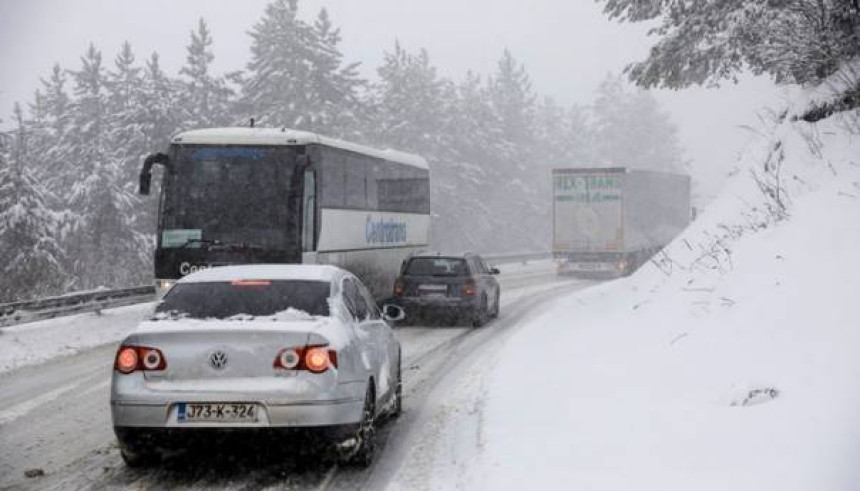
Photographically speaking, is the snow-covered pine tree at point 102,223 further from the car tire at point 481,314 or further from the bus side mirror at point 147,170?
the car tire at point 481,314

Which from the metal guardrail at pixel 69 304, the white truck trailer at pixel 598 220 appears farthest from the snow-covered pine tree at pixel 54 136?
the metal guardrail at pixel 69 304

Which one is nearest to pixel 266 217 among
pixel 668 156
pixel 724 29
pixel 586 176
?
pixel 724 29

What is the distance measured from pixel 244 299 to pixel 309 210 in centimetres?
918

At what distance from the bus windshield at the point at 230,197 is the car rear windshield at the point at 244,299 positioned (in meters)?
8.55

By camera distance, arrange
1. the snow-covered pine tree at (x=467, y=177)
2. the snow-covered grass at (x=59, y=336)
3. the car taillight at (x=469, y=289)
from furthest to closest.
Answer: the snow-covered pine tree at (x=467, y=177), the car taillight at (x=469, y=289), the snow-covered grass at (x=59, y=336)

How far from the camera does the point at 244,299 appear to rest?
289 inches

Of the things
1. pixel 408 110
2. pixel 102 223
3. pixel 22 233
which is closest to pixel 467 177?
pixel 408 110

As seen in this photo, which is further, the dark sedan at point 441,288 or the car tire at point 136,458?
the dark sedan at point 441,288

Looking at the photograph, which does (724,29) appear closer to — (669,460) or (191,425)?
(669,460)

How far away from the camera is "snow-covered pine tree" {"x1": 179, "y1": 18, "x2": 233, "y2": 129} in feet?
151

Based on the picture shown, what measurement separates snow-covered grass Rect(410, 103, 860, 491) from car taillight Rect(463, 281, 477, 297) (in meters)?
4.90

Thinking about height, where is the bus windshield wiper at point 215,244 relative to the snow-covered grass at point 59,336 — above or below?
above

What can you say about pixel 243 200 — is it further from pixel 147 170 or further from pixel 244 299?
pixel 244 299

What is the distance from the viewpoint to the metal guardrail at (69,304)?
1708 cm
